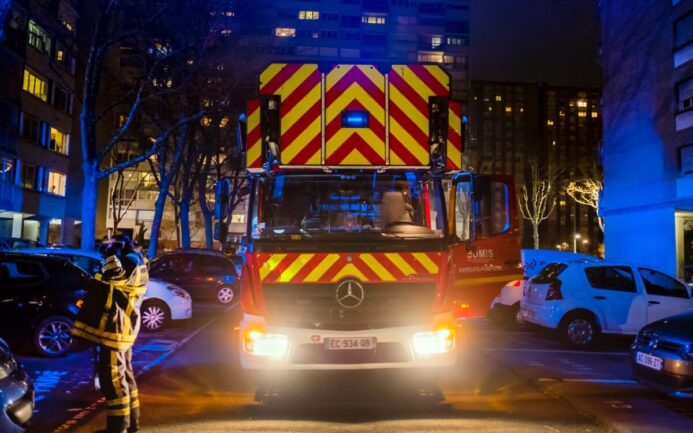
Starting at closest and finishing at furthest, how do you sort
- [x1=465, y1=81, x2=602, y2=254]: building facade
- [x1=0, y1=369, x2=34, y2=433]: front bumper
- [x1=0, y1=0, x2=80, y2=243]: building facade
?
[x1=0, y1=369, x2=34, y2=433]: front bumper → [x1=0, y1=0, x2=80, y2=243]: building facade → [x1=465, y1=81, x2=602, y2=254]: building facade

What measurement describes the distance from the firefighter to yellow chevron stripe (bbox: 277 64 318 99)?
248 cm

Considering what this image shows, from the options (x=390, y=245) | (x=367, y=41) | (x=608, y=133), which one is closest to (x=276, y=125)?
(x=390, y=245)

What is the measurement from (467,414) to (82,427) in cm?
381

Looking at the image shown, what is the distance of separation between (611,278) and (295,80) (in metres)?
7.25

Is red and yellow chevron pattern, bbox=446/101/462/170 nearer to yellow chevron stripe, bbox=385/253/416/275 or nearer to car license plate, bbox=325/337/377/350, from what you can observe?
yellow chevron stripe, bbox=385/253/416/275

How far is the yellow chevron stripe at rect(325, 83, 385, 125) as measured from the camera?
6.55 m

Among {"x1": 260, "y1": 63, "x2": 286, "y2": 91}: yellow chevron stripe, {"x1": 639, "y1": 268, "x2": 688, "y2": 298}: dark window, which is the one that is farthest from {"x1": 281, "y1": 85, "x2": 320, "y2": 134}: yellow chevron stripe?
{"x1": 639, "y1": 268, "x2": 688, "y2": 298}: dark window

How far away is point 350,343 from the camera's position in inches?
227

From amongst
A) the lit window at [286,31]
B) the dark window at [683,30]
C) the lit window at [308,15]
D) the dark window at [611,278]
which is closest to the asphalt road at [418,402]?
the dark window at [611,278]

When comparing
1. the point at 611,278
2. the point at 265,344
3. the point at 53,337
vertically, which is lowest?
the point at 53,337

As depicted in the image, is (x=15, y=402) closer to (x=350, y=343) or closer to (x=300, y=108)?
(x=350, y=343)

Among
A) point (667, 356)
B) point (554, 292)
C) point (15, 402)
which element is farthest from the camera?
point (554, 292)

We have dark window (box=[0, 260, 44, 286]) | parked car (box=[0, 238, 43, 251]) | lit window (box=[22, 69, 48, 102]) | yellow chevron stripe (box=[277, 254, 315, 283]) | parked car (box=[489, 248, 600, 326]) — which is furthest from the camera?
lit window (box=[22, 69, 48, 102])

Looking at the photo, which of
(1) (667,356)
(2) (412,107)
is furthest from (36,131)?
(1) (667,356)
